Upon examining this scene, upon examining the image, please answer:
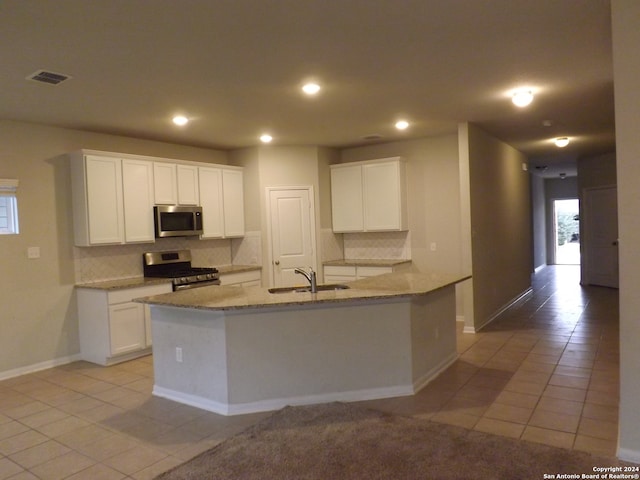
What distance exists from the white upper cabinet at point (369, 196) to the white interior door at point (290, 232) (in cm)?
47

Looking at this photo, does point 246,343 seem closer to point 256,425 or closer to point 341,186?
point 256,425

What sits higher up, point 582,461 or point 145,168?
point 145,168

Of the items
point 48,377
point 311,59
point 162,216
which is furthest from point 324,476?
point 162,216

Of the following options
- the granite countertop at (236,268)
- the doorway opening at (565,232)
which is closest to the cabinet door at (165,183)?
the granite countertop at (236,268)

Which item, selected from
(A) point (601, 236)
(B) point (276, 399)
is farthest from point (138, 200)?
(A) point (601, 236)

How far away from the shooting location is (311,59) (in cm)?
329

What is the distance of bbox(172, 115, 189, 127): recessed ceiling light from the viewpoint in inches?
189

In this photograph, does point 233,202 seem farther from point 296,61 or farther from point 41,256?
point 296,61

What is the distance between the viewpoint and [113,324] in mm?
4816

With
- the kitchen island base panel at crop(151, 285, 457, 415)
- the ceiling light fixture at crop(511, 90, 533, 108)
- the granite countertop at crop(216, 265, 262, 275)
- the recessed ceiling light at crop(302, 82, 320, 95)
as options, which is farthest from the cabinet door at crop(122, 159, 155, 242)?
the ceiling light fixture at crop(511, 90, 533, 108)

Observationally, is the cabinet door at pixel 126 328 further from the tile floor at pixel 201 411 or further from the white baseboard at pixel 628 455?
the white baseboard at pixel 628 455

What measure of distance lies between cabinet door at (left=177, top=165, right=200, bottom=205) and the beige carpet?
3.60 meters

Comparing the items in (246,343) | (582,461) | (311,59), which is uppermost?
(311,59)

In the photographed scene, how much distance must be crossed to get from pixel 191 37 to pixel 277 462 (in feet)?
8.68
